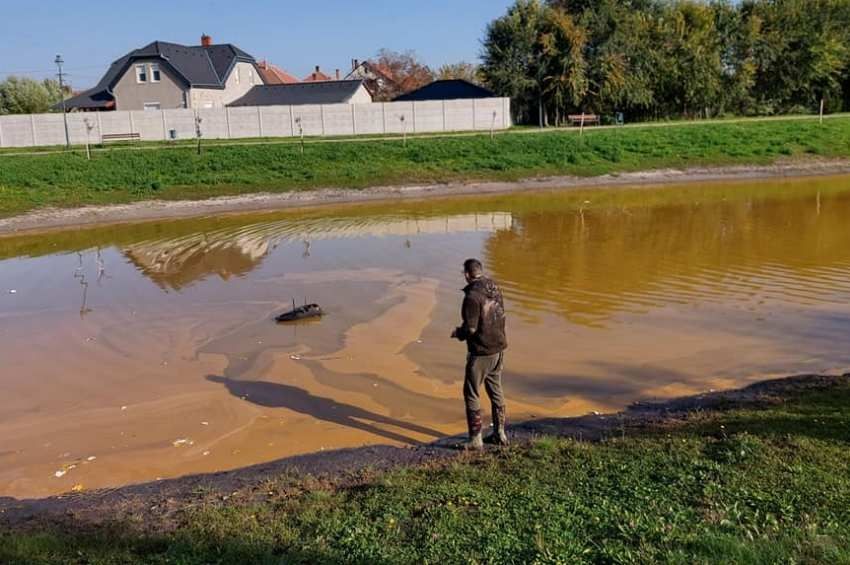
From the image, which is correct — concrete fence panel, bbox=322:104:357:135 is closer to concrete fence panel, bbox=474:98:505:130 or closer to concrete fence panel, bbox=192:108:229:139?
concrete fence panel, bbox=192:108:229:139

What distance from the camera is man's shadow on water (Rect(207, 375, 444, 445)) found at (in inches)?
347

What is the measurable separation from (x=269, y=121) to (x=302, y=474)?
4457cm

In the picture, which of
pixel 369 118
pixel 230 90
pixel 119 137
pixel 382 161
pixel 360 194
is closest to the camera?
pixel 360 194

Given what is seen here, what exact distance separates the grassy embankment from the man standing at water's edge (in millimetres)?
25644

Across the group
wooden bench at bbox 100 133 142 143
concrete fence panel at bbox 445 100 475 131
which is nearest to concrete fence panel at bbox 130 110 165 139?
wooden bench at bbox 100 133 142 143

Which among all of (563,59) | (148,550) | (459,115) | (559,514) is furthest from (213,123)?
(559,514)

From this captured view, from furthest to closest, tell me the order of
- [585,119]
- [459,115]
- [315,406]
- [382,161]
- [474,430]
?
1. [585,119]
2. [459,115]
3. [382,161]
4. [315,406]
5. [474,430]

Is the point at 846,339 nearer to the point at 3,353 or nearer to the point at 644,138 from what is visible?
the point at 3,353

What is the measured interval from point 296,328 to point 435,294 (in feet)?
10.3

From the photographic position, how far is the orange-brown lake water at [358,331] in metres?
8.99

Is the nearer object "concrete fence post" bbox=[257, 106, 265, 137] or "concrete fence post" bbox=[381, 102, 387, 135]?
"concrete fence post" bbox=[257, 106, 265, 137]

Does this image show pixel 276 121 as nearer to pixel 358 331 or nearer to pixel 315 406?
pixel 358 331

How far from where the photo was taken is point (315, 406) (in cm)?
959

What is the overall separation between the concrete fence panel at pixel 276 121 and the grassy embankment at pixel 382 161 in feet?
35.2
